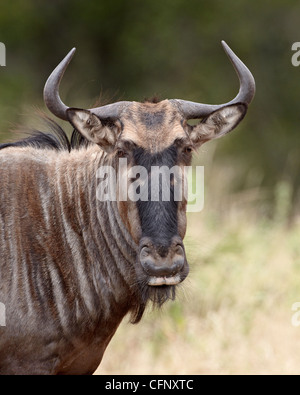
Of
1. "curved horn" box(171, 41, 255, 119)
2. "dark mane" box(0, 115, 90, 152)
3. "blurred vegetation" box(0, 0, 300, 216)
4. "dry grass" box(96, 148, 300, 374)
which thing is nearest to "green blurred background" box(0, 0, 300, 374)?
"blurred vegetation" box(0, 0, 300, 216)

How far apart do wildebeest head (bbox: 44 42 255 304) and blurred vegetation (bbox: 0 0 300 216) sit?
718 inches

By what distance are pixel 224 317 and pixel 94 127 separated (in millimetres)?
4490

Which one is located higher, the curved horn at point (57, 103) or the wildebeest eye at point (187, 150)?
the curved horn at point (57, 103)

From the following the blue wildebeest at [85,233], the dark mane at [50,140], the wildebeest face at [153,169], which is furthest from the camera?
the dark mane at [50,140]

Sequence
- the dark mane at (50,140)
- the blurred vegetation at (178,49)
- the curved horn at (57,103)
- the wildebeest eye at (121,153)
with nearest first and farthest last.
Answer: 1. the wildebeest eye at (121,153)
2. the curved horn at (57,103)
3. the dark mane at (50,140)
4. the blurred vegetation at (178,49)

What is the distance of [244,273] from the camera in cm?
1071

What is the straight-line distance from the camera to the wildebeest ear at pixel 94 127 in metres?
6.31

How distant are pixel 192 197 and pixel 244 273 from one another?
1.22 meters

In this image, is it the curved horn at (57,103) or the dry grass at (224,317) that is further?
the dry grass at (224,317)

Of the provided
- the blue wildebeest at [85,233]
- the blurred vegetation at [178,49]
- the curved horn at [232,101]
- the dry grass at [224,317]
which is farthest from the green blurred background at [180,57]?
the curved horn at [232,101]

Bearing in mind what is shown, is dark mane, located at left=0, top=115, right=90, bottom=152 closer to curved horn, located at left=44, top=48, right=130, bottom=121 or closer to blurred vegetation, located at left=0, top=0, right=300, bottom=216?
curved horn, located at left=44, top=48, right=130, bottom=121

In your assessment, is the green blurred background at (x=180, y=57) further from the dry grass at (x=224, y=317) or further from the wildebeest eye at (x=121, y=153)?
the wildebeest eye at (x=121, y=153)

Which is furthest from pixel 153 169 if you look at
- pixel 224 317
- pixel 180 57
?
pixel 180 57

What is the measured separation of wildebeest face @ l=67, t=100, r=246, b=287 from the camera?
587cm
